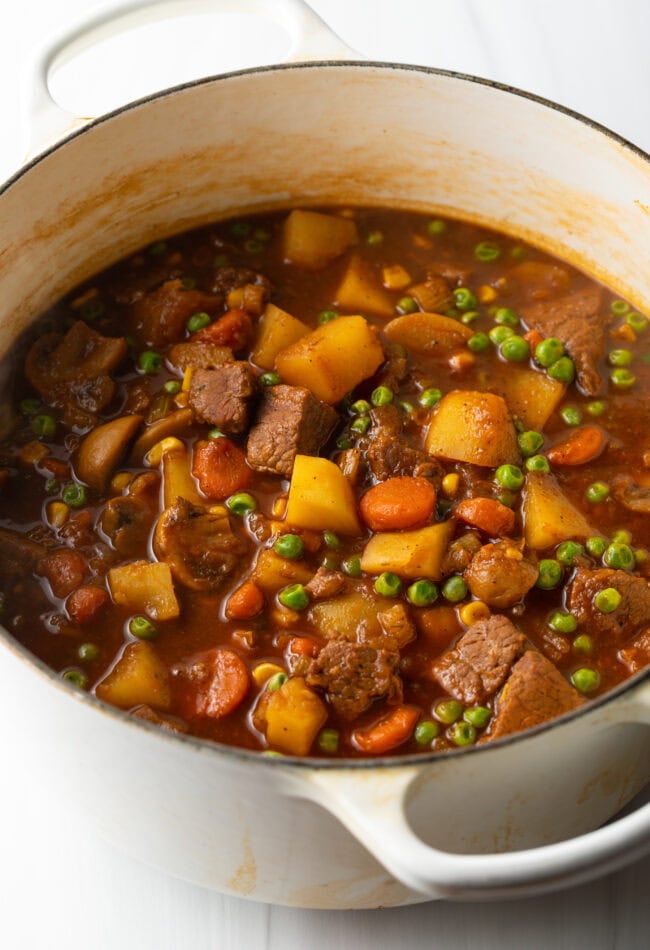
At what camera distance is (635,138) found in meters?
5.60

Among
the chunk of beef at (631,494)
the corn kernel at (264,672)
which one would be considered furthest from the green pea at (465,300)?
the corn kernel at (264,672)

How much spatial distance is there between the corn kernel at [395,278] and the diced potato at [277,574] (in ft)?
4.48

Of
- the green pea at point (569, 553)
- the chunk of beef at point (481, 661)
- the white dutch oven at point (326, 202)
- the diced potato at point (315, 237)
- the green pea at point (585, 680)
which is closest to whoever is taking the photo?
the white dutch oven at point (326, 202)

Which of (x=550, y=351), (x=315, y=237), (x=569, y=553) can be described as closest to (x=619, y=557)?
(x=569, y=553)

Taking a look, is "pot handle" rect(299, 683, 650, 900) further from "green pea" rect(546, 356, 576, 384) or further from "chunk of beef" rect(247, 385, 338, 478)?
"green pea" rect(546, 356, 576, 384)

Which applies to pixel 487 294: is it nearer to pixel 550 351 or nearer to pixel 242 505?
pixel 550 351

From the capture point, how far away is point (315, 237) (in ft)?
16.3

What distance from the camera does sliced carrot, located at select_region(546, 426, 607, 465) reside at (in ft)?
14.2

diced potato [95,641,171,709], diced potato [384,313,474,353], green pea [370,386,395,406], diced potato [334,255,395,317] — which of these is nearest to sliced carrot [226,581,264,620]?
diced potato [95,641,171,709]

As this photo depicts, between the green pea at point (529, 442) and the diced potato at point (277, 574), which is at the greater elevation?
the green pea at point (529, 442)

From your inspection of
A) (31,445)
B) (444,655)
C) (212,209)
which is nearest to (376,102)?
(212,209)

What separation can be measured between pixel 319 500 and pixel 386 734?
2.61 ft

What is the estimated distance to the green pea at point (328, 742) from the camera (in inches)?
143

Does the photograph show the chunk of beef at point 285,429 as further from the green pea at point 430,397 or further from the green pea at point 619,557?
the green pea at point 619,557
